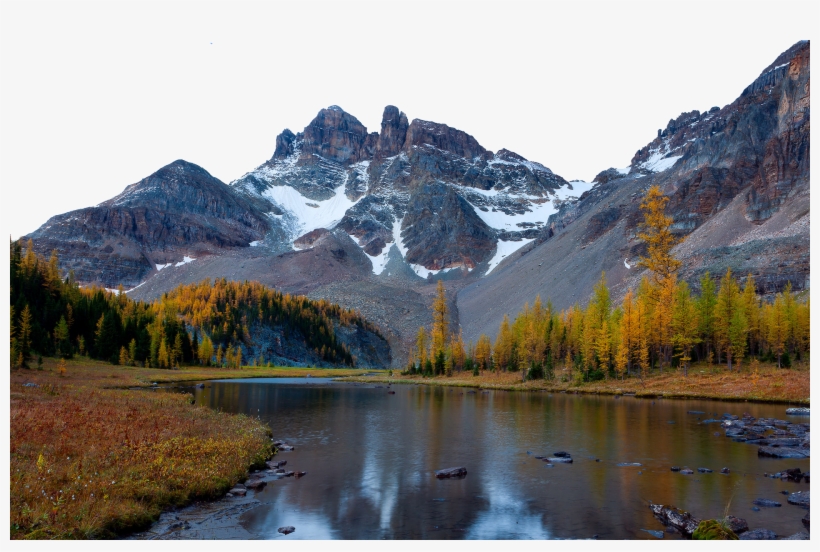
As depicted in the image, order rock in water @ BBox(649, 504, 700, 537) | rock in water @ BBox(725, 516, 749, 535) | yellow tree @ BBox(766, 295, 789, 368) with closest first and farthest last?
1. rock in water @ BBox(649, 504, 700, 537)
2. rock in water @ BBox(725, 516, 749, 535)
3. yellow tree @ BBox(766, 295, 789, 368)

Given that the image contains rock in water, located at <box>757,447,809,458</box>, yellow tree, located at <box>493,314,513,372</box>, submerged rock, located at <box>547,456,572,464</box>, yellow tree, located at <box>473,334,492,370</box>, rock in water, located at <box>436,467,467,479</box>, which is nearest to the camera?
rock in water, located at <box>436,467,467,479</box>

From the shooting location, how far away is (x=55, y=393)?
3444 centimetres

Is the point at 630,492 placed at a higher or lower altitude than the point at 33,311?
lower

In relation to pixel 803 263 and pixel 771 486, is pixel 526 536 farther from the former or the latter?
→ pixel 803 263

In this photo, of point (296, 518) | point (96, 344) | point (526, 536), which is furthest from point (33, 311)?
point (526, 536)

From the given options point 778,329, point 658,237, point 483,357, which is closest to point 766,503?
point 658,237

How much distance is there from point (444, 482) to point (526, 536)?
5.98 meters

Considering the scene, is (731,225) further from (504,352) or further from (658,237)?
(658,237)

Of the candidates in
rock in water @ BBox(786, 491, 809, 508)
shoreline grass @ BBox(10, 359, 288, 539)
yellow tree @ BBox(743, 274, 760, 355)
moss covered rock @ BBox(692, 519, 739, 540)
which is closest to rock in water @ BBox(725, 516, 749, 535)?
moss covered rock @ BBox(692, 519, 739, 540)

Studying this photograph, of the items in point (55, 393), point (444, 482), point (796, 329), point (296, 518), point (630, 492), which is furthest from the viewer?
point (796, 329)

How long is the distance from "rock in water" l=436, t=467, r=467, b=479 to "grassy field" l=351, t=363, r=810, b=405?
4090 centimetres

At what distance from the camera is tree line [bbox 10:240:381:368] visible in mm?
79562

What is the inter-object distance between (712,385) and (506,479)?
45308 millimetres

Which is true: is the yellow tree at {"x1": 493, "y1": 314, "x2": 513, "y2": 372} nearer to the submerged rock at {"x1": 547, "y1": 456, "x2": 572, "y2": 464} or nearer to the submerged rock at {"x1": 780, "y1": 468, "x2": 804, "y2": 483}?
the submerged rock at {"x1": 547, "y1": 456, "x2": 572, "y2": 464}
